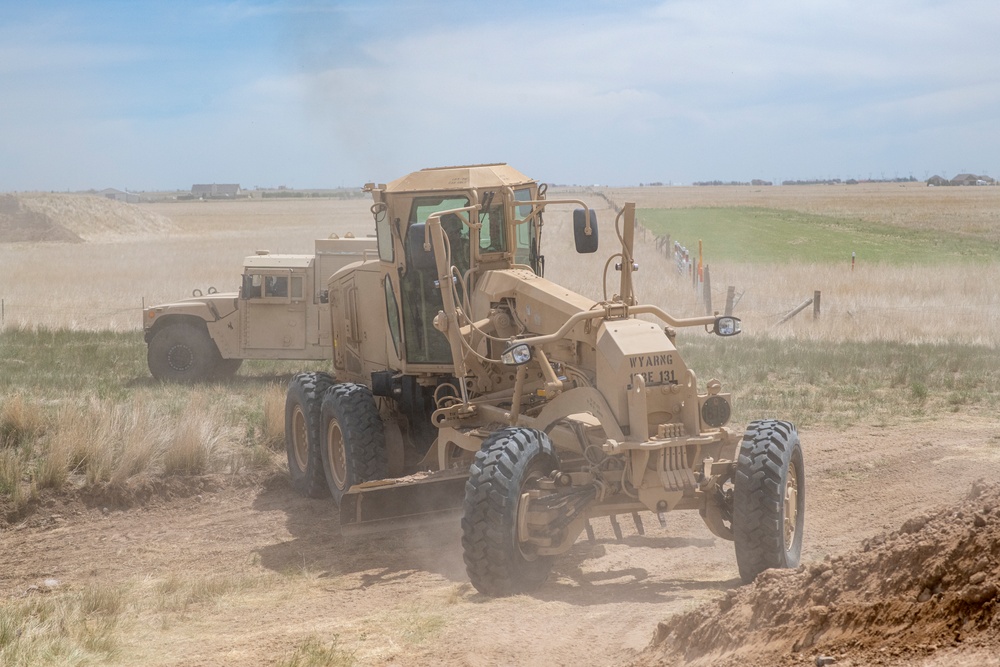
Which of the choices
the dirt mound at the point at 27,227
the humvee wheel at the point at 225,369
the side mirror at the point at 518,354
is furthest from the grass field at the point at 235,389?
the dirt mound at the point at 27,227

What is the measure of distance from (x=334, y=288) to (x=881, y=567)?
727cm

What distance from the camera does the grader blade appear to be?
25.7 ft

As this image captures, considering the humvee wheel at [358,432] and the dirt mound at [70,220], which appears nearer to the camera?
the humvee wheel at [358,432]

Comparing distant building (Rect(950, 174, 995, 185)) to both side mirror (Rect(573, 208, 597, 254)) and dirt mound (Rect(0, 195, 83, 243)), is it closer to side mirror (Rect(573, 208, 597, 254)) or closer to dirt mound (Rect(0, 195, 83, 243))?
dirt mound (Rect(0, 195, 83, 243))

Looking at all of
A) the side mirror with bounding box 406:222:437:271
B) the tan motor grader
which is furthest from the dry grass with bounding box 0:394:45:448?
the side mirror with bounding box 406:222:437:271

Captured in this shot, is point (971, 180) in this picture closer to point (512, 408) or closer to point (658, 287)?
point (658, 287)

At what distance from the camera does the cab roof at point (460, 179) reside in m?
8.99

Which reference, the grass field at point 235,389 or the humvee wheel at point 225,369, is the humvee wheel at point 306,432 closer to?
the grass field at point 235,389

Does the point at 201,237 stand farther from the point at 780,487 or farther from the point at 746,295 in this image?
the point at 780,487

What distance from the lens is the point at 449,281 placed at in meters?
8.15

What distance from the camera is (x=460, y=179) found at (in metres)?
9.05

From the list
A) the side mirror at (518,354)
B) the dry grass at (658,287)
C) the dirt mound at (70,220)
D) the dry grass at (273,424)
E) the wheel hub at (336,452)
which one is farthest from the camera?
the dirt mound at (70,220)

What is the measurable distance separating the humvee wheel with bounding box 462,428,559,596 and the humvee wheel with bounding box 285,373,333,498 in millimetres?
3673

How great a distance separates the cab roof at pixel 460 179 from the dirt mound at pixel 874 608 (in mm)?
4419
